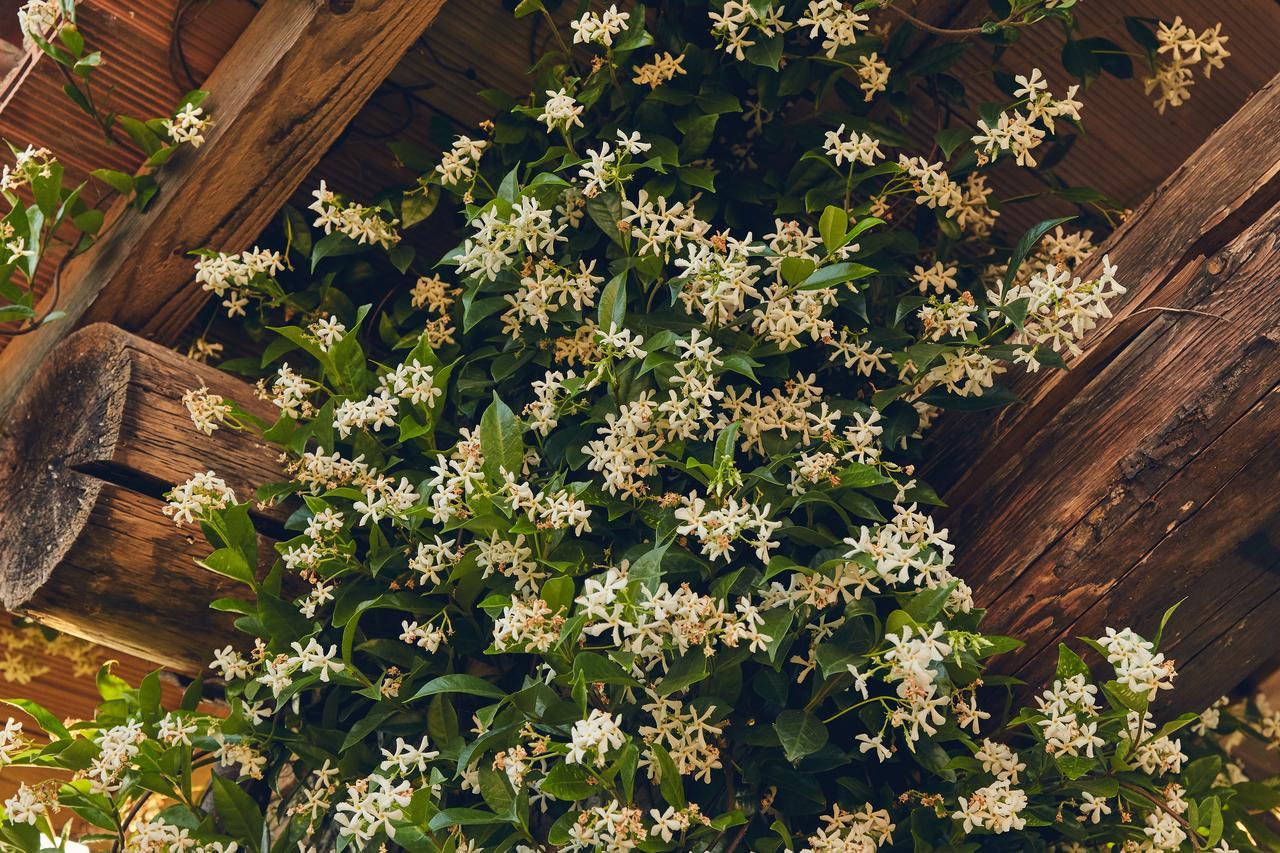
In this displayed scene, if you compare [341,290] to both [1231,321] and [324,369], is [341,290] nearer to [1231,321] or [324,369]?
[324,369]

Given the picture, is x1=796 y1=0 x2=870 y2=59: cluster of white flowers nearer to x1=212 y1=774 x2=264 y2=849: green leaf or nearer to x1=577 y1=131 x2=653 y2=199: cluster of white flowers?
x1=577 y1=131 x2=653 y2=199: cluster of white flowers

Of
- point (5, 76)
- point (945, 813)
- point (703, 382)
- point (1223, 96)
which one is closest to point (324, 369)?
point (703, 382)

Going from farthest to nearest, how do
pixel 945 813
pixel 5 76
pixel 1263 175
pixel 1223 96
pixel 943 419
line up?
pixel 1223 96, pixel 5 76, pixel 943 419, pixel 1263 175, pixel 945 813

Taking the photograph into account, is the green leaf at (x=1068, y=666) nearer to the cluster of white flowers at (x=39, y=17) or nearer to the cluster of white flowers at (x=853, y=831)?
the cluster of white flowers at (x=853, y=831)

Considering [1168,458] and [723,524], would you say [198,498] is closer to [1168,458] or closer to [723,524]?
[723,524]

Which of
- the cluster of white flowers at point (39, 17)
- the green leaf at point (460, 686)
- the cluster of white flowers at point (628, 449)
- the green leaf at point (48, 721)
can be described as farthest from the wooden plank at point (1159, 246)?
the cluster of white flowers at point (39, 17)
